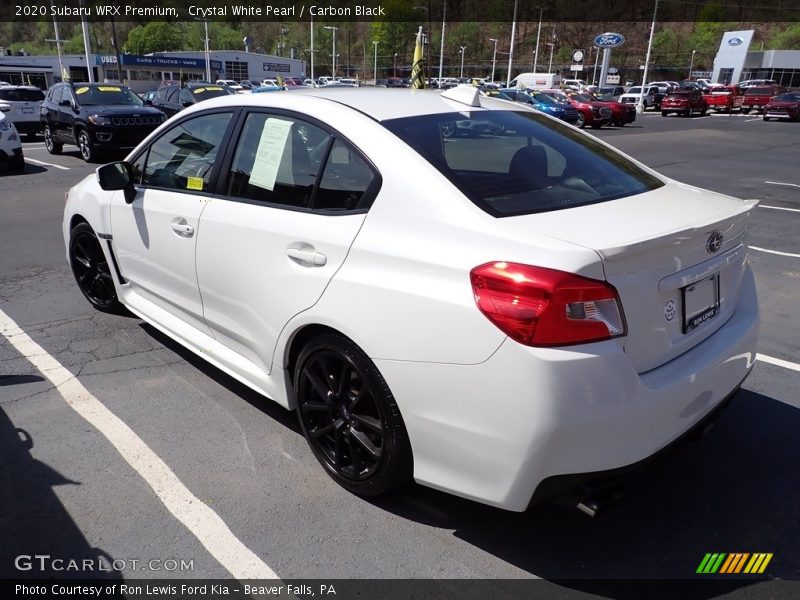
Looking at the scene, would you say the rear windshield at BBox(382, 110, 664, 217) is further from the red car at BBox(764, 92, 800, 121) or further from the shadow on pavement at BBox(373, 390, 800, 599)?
the red car at BBox(764, 92, 800, 121)

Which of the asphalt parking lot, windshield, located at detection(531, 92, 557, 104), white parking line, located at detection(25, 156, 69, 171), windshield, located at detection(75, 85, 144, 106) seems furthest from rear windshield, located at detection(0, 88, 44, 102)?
windshield, located at detection(531, 92, 557, 104)

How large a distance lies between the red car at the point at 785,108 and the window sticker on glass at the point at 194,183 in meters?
38.4

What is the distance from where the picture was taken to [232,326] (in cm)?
328

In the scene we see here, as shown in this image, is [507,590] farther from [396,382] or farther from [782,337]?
[782,337]

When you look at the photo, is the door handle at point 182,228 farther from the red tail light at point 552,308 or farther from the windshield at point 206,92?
the windshield at point 206,92

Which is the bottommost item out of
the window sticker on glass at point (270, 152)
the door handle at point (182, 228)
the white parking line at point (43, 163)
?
the white parking line at point (43, 163)

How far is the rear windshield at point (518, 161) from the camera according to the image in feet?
8.41

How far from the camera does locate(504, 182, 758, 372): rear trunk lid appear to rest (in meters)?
2.16

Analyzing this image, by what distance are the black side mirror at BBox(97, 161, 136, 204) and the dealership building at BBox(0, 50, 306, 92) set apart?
5440 cm

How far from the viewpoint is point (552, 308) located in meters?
2.06

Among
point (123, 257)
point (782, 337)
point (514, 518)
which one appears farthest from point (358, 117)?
point (782, 337)

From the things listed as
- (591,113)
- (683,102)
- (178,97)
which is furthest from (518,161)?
(683,102)
